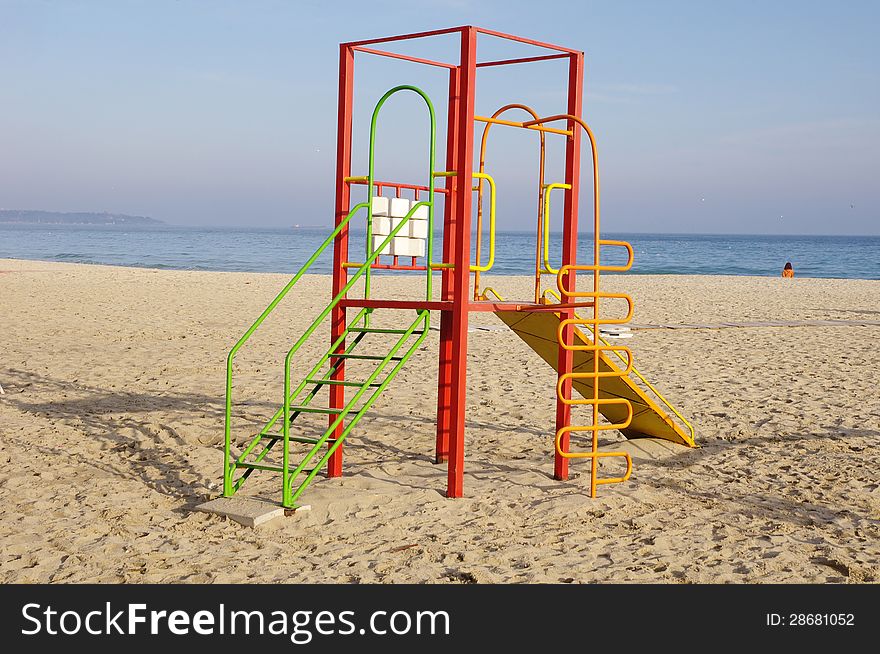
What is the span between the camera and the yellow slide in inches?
298

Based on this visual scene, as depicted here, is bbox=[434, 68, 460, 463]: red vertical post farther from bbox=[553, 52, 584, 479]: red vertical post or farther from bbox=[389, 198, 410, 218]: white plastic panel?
bbox=[553, 52, 584, 479]: red vertical post

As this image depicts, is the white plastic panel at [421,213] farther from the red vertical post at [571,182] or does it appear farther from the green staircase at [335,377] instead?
the red vertical post at [571,182]

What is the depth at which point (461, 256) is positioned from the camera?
6.59 metres

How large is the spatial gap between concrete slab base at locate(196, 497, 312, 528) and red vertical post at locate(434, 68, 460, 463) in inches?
62.1

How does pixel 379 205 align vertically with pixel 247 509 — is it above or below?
above

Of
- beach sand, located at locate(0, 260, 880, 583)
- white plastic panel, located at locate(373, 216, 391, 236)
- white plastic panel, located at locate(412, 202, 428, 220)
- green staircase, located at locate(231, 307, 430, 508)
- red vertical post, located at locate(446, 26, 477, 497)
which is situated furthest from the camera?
white plastic panel, located at locate(412, 202, 428, 220)

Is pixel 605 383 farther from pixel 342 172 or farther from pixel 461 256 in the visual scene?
pixel 342 172

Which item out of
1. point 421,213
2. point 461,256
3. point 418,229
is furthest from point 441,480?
point 421,213

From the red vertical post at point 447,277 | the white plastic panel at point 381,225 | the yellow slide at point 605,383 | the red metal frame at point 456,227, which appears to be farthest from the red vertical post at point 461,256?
the yellow slide at point 605,383

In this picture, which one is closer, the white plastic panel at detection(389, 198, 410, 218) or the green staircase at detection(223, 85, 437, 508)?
the green staircase at detection(223, 85, 437, 508)

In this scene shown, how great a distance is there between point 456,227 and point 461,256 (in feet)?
0.89

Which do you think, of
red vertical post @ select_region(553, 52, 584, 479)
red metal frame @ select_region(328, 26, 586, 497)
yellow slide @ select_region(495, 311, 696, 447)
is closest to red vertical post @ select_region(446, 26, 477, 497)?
red metal frame @ select_region(328, 26, 586, 497)

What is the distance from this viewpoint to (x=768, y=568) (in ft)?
17.3

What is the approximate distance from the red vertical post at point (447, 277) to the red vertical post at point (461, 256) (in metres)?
0.41
